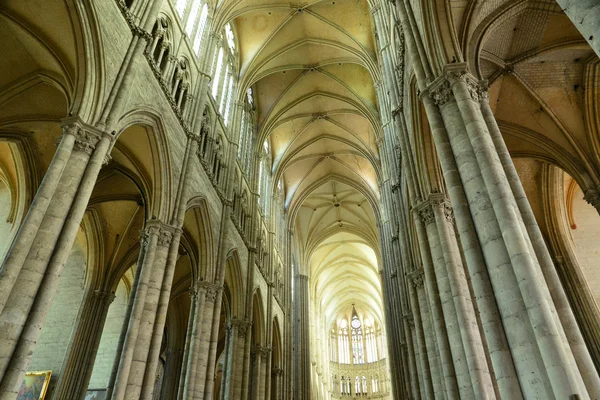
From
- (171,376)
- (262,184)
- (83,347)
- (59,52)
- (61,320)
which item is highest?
(262,184)

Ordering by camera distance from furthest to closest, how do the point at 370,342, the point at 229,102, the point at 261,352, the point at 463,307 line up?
the point at 370,342, the point at 261,352, the point at 229,102, the point at 463,307

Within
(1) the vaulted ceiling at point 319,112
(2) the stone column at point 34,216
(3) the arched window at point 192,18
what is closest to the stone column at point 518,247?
(2) the stone column at point 34,216

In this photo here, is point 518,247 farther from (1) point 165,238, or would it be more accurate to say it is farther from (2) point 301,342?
(2) point 301,342

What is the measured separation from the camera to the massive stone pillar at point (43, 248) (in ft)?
19.2

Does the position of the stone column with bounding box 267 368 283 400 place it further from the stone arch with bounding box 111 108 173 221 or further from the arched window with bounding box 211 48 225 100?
the arched window with bounding box 211 48 225 100

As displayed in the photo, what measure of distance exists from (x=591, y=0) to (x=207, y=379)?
1233 centimetres

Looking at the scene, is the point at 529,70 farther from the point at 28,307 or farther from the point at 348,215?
the point at 348,215

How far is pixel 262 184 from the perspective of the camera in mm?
24000

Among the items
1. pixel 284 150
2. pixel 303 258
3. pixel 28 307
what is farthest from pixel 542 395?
pixel 303 258

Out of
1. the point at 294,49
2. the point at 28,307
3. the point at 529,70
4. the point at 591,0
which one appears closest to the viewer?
the point at 591,0

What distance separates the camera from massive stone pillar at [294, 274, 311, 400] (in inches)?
1005

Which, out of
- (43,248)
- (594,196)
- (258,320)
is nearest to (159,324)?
(43,248)

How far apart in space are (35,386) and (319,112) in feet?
62.0

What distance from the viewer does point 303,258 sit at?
33062 mm
